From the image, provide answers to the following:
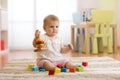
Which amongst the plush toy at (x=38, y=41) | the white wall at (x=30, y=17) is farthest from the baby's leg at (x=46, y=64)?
the white wall at (x=30, y=17)

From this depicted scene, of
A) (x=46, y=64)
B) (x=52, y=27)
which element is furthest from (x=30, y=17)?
(x=46, y=64)

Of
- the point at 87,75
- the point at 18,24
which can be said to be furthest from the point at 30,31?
the point at 87,75

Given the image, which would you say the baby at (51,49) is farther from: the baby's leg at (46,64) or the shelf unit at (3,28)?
the shelf unit at (3,28)

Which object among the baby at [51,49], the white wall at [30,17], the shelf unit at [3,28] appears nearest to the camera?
the baby at [51,49]

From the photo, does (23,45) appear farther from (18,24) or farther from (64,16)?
(64,16)

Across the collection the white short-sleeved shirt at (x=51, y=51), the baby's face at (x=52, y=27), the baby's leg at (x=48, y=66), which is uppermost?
the baby's face at (x=52, y=27)

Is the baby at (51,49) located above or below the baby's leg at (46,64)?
above

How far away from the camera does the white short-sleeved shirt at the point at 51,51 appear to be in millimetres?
1912

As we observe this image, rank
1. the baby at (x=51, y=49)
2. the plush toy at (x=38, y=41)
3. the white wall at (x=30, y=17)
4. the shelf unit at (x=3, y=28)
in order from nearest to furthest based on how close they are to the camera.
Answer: the plush toy at (x=38, y=41)
the baby at (x=51, y=49)
the shelf unit at (x=3, y=28)
the white wall at (x=30, y=17)

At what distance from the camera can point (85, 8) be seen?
4.39 meters

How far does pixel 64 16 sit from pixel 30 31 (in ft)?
1.94

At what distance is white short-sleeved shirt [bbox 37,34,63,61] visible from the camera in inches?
75.3

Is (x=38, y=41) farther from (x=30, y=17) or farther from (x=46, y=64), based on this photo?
(x=30, y=17)

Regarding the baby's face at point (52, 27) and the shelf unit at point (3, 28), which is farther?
the shelf unit at point (3, 28)
